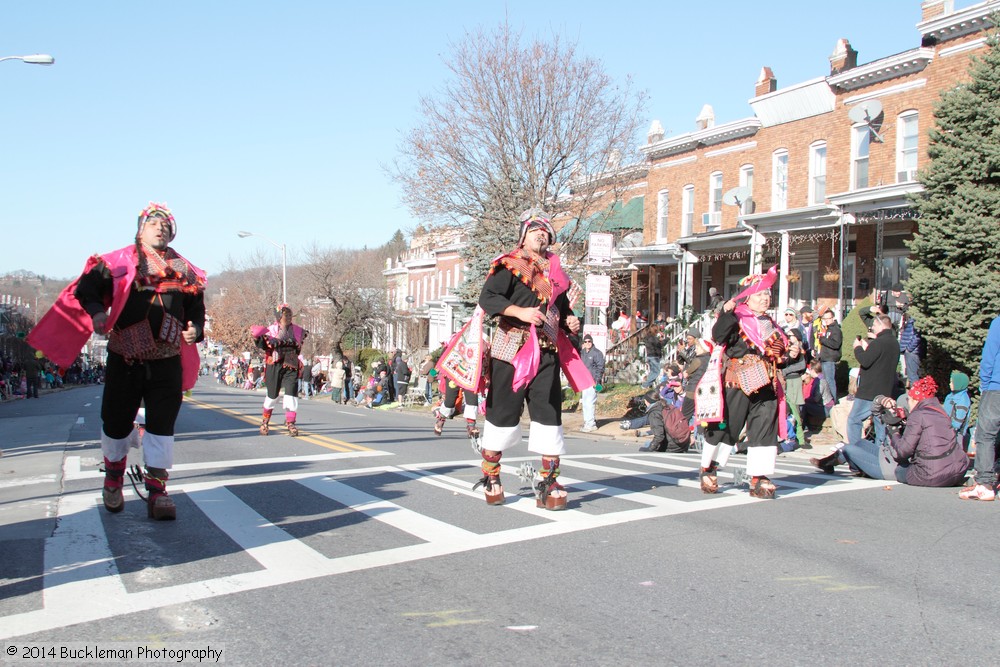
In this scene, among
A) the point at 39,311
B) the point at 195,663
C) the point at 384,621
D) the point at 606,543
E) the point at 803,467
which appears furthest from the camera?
the point at 39,311

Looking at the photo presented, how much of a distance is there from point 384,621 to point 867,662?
82.7 inches

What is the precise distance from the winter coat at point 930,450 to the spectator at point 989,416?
1.05 ft

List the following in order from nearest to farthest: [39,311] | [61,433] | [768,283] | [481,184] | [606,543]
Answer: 1. [606,543]
2. [768,283]
3. [61,433]
4. [481,184]
5. [39,311]

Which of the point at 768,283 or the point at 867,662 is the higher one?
the point at 768,283

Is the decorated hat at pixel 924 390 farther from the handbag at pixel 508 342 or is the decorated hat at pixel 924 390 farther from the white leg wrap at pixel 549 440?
the handbag at pixel 508 342

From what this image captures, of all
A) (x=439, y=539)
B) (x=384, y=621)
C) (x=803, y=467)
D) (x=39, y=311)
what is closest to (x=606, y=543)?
(x=439, y=539)

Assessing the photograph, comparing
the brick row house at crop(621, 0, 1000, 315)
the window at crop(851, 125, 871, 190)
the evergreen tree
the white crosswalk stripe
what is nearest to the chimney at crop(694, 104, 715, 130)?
the brick row house at crop(621, 0, 1000, 315)

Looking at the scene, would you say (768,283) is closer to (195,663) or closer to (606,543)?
(606,543)

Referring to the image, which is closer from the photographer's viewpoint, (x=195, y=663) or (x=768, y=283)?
(x=195, y=663)

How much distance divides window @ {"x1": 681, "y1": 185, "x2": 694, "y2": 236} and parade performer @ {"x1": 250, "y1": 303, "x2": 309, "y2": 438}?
21.4 m

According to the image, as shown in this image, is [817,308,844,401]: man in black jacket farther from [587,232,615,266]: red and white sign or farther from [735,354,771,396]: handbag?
[735,354,771,396]: handbag

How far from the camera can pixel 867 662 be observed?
3.84 meters

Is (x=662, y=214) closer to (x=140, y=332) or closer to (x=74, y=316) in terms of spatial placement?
(x=140, y=332)

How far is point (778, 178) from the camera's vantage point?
29.0m
